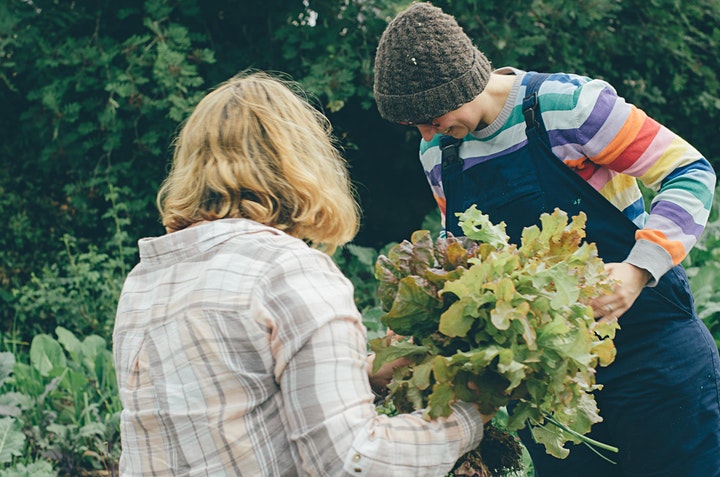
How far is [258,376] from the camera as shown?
1.49 meters

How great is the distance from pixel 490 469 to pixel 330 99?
11.3ft

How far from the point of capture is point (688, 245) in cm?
→ 207

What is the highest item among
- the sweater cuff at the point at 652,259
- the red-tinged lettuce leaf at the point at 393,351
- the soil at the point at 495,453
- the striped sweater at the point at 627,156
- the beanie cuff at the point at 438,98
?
the beanie cuff at the point at 438,98

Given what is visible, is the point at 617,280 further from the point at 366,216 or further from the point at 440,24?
the point at 366,216

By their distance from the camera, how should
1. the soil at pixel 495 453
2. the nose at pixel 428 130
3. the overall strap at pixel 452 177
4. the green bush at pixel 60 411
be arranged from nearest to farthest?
the soil at pixel 495 453 → the nose at pixel 428 130 → the overall strap at pixel 452 177 → the green bush at pixel 60 411

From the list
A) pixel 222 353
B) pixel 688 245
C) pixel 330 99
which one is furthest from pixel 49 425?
pixel 688 245

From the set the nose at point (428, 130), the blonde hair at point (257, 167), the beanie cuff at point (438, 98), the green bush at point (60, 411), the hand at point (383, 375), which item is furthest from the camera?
the green bush at point (60, 411)

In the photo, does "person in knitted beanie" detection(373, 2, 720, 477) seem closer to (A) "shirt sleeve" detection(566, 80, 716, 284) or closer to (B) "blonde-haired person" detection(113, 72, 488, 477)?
(A) "shirt sleeve" detection(566, 80, 716, 284)

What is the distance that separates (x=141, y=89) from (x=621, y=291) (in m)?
3.95

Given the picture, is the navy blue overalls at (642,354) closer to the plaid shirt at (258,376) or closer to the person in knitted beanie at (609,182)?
the person in knitted beanie at (609,182)

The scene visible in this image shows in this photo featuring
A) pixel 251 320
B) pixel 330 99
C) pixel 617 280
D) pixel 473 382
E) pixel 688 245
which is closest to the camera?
pixel 251 320

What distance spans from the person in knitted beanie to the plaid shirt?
0.80m

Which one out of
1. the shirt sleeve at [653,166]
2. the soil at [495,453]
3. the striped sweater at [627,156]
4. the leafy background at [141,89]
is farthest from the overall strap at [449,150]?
the leafy background at [141,89]

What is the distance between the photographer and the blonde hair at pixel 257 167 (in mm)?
1633
